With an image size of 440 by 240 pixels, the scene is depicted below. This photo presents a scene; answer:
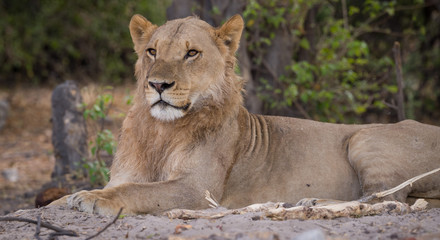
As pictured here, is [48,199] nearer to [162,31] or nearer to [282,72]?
[162,31]

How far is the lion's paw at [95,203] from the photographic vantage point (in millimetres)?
3578

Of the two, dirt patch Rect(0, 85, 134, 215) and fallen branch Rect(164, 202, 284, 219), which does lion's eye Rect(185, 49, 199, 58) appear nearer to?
fallen branch Rect(164, 202, 284, 219)

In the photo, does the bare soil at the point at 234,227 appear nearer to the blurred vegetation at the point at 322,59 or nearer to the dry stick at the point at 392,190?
the dry stick at the point at 392,190

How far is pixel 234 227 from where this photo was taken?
10.6ft

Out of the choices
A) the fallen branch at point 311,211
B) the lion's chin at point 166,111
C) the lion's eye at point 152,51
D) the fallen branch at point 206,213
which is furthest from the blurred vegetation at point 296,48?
the fallen branch at point 206,213

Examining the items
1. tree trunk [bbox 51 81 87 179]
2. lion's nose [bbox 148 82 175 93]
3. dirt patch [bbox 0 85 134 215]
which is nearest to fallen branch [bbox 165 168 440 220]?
lion's nose [bbox 148 82 175 93]

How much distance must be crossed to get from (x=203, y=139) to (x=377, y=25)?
5888 millimetres

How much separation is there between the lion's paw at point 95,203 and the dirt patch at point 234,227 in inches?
1.6

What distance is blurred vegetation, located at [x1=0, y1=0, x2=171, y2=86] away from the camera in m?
12.1

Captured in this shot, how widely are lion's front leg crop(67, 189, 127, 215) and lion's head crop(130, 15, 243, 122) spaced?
2.15 ft

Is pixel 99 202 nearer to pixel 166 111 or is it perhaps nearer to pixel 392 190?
pixel 166 111

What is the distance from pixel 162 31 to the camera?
14.1 feet

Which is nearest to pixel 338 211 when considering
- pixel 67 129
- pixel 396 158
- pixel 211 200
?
pixel 211 200

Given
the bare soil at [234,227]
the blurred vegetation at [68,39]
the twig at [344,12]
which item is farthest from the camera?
the blurred vegetation at [68,39]
